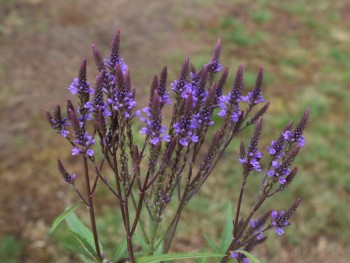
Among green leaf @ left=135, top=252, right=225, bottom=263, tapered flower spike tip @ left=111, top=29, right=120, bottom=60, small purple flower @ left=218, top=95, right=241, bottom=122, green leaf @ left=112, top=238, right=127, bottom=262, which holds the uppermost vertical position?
tapered flower spike tip @ left=111, top=29, right=120, bottom=60

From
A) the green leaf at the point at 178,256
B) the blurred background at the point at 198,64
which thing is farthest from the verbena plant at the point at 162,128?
the blurred background at the point at 198,64

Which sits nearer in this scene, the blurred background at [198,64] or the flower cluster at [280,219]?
the flower cluster at [280,219]

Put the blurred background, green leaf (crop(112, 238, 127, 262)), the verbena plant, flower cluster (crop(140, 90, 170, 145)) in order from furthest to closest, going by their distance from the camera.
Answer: the blurred background → green leaf (crop(112, 238, 127, 262)) → the verbena plant → flower cluster (crop(140, 90, 170, 145))

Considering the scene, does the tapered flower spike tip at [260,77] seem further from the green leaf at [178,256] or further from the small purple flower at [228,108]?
the green leaf at [178,256]

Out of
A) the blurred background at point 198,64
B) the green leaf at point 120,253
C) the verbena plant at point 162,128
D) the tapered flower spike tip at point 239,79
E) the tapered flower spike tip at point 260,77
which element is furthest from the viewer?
the blurred background at point 198,64

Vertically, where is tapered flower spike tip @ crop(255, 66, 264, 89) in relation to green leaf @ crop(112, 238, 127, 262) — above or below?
above

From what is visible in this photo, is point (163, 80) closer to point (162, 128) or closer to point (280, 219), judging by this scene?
point (162, 128)

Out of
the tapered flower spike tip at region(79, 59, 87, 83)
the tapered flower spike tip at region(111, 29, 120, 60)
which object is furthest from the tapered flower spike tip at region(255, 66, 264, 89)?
the tapered flower spike tip at region(79, 59, 87, 83)

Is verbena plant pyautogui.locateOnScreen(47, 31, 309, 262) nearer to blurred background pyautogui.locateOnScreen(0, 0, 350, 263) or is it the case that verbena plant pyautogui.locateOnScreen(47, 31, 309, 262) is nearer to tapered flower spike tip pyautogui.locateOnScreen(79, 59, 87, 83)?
tapered flower spike tip pyautogui.locateOnScreen(79, 59, 87, 83)

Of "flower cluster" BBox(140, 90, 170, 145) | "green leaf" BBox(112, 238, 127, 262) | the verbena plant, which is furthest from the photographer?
"green leaf" BBox(112, 238, 127, 262)
